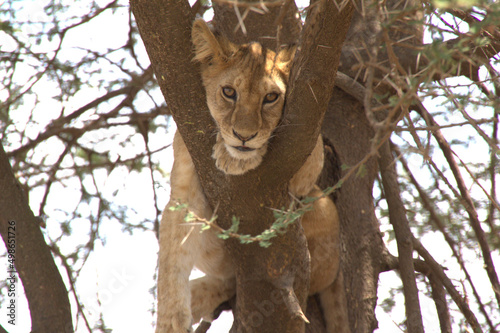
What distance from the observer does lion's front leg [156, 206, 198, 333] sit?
3229 millimetres

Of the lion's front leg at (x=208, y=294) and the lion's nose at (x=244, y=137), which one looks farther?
the lion's front leg at (x=208, y=294)

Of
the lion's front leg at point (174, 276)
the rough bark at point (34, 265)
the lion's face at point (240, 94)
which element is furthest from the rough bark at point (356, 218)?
the rough bark at point (34, 265)

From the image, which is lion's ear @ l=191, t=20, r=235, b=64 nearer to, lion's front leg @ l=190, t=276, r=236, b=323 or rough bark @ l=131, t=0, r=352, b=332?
rough bark @ l=131, t=0, r=352, b=332

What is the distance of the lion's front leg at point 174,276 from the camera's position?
10.6 ft

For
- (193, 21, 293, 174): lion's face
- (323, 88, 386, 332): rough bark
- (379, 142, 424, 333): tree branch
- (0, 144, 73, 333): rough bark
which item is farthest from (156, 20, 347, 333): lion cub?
(0, 144, 73, 333): rough bark

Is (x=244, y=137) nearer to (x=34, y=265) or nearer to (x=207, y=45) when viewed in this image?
(x=207, y=45)

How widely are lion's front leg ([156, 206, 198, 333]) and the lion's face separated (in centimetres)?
71

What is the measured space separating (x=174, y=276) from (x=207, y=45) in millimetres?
1369

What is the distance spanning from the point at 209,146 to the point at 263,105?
438mm

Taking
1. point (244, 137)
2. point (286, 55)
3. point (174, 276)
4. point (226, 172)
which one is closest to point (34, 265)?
point (174, 276)

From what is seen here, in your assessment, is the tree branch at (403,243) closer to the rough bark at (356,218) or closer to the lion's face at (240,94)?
the rough bark at (356,218)

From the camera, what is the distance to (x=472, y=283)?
3945mm

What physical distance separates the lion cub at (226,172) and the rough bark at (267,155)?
13 cm

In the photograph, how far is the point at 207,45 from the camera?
10.2 ft
